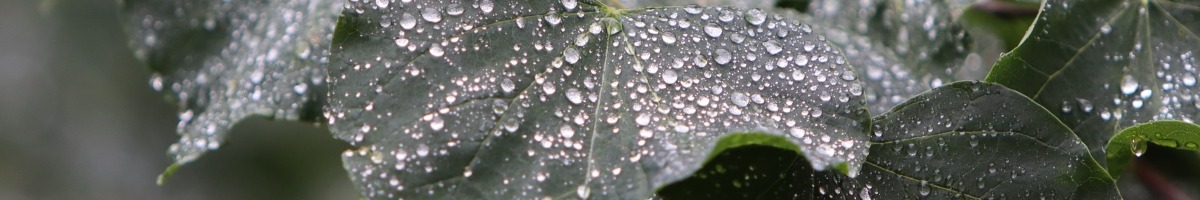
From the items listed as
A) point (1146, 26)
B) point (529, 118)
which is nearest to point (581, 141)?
point (529, 118)

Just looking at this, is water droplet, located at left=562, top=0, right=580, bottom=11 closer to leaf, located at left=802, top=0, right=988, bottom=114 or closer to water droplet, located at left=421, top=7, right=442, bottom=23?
water droplet, located at left=421, top=7, right=442, bottom=23

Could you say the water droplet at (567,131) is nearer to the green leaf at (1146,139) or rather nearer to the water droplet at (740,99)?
the water droplet at (740,99)

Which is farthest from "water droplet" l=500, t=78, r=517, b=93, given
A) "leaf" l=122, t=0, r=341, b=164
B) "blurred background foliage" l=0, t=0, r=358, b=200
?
"blurred background foliage" l=0, t=0, r=358, b=200

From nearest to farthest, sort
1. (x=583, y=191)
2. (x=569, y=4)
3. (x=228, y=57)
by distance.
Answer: (x=583, y=191), (x=569, y=4), (x=228, y=57)

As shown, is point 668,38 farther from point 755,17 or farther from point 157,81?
point 157,81

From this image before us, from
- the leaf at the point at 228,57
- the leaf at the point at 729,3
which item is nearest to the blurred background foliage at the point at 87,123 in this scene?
the leaf at the point at 228,57

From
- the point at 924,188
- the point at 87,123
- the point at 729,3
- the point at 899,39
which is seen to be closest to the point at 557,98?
the point at 924,188
